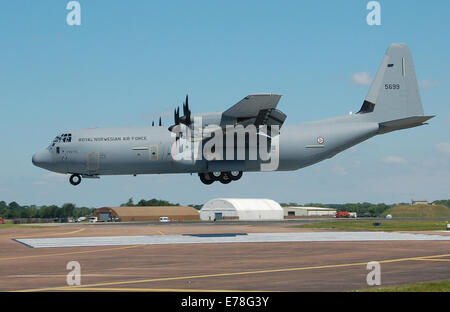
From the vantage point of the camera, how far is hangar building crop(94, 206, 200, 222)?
11088 cm

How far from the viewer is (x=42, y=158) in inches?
1817

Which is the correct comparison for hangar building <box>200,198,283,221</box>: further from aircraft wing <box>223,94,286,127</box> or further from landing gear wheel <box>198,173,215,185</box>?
aircraft wing <box>223,94,286,127</box>

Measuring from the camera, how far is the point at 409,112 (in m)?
49.1

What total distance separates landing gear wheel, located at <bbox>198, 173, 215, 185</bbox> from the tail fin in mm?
15968

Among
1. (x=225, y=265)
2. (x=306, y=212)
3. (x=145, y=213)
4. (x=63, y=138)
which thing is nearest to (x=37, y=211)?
(x=145, y=213)

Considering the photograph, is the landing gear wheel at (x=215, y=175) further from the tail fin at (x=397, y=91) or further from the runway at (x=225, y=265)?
the tail fin at (x=397, y=91)

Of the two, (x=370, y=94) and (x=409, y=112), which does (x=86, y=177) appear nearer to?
(x=370, y=94)

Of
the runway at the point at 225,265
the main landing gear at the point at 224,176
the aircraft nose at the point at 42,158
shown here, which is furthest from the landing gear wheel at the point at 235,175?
the aircraft nose at the point at 42,158

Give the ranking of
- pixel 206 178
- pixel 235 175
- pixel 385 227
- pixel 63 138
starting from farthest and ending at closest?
1. pixel 385 227
2. pixel 206 178
3. pixel 235 175
4. pixel 63 138

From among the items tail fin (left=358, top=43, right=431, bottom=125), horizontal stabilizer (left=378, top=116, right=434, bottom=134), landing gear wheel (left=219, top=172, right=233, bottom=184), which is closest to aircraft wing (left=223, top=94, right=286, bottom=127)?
landing gear wheel (left=219, top=172, right=233, bottom=184)

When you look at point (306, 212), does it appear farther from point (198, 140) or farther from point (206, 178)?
point (198, 140)

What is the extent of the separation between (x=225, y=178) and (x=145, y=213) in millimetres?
71361
